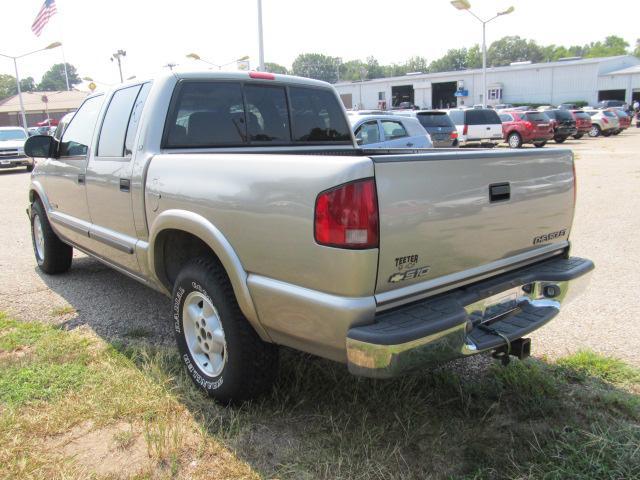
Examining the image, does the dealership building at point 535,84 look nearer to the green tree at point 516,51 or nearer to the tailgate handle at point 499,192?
the tailgate handle at point 499,192

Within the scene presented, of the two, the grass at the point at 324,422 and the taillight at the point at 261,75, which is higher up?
the taillight at the point at 261,75

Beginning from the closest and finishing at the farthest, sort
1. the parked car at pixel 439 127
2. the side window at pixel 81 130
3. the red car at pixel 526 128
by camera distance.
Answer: the side window at pixel 81 130 → the parked car at pixel 439 127 → the red car at pixel 526 128

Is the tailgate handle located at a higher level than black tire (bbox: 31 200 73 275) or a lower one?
higher

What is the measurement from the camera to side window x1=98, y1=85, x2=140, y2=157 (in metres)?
4.13

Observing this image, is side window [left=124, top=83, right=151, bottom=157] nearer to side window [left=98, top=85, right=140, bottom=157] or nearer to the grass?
side window [left=98, top=85, right=140, bottom=157]

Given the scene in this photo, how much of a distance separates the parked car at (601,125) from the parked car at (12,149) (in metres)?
28.8

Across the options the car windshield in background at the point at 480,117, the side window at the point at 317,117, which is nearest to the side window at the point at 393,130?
the side window at the point at 317,117

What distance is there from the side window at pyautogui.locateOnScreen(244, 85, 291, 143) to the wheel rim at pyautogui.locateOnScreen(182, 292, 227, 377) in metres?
1.42

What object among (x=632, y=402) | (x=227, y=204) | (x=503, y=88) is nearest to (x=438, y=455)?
(x=632, y=402)

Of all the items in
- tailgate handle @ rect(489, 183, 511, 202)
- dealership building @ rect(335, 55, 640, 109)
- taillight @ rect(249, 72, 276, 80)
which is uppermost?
dealership building @ rect(335, 55, 640, 109)

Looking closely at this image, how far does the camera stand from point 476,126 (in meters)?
21.7

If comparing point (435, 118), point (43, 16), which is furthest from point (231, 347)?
point (43, 16)

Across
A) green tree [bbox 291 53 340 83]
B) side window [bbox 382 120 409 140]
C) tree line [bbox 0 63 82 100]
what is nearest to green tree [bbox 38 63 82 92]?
tree line [bbox 0 63 82 100]

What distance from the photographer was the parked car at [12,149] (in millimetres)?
20234
